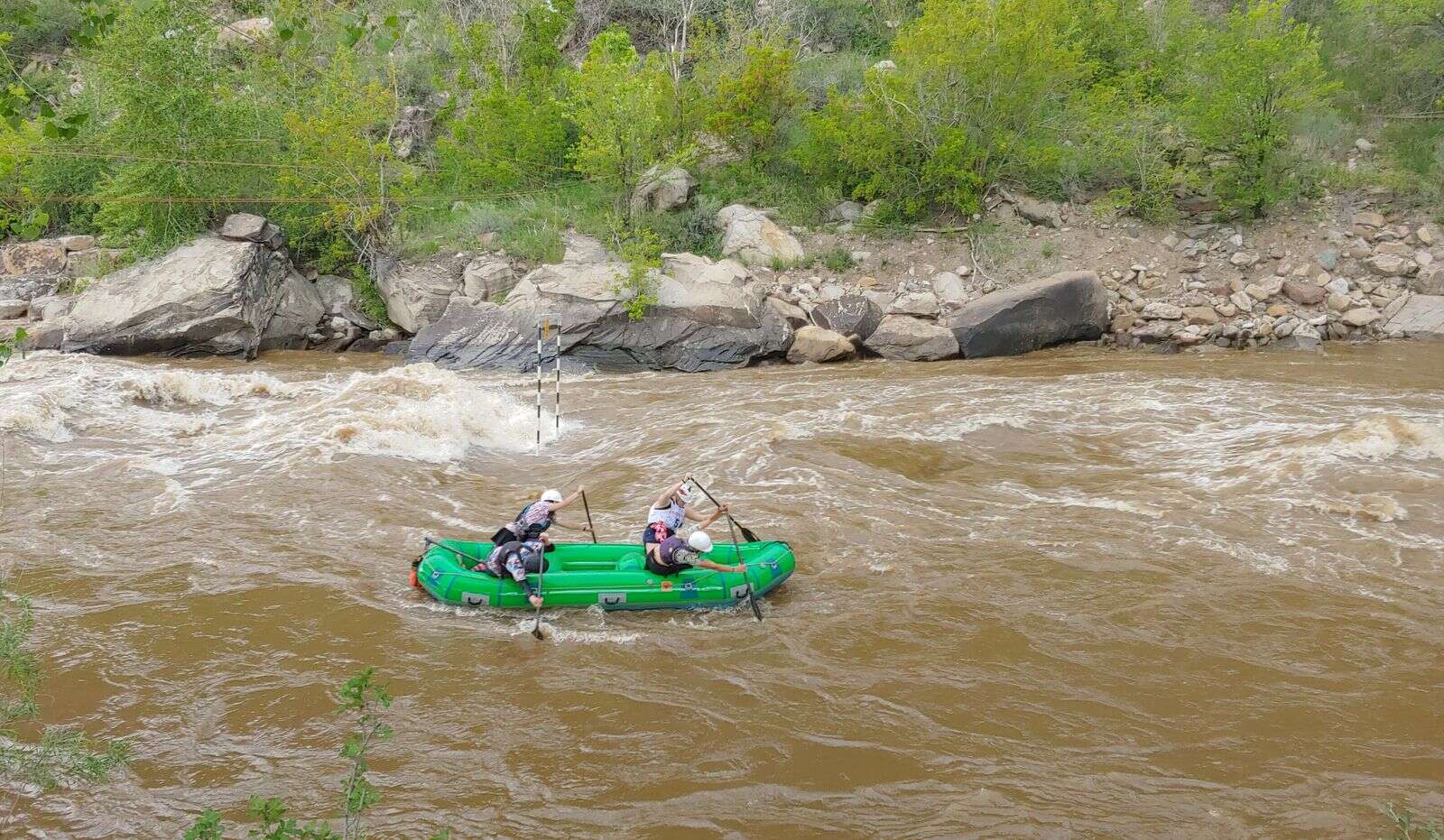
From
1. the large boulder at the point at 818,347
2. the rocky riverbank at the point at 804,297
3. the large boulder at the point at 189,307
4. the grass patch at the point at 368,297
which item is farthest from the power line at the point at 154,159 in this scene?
the large boulder at the point at 818,347

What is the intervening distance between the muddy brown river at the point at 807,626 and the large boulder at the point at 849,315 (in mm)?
4607

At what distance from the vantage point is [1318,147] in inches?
772

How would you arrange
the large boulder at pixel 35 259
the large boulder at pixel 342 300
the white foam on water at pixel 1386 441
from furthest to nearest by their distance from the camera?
the large boulder at pixel 35 259
the large boulder at pixel 342 300
the white foam on water at pixel 1386 441

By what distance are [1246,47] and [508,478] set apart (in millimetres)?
15871

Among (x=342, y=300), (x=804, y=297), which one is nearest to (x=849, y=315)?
(x=804, y=297)

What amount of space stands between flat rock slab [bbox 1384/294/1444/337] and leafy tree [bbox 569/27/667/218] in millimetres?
13990

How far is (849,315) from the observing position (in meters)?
16.8

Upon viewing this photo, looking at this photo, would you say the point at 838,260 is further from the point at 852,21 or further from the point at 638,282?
the point at 852,21

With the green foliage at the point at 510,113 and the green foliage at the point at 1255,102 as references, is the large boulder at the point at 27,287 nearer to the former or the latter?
the green foliage at the point at 510,113

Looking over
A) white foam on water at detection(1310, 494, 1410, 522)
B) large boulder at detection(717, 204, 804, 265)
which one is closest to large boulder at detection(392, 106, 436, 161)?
large boulder at detection(717, 204, 804, 265)

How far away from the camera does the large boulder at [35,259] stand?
65.0 ft

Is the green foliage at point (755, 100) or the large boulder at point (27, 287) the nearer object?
the large boulder at point (27, 287)

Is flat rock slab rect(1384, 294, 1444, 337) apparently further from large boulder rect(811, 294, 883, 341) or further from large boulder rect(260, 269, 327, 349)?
large boulder rect(260, 269, 327, 349)

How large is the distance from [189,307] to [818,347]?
11451 millimetres
